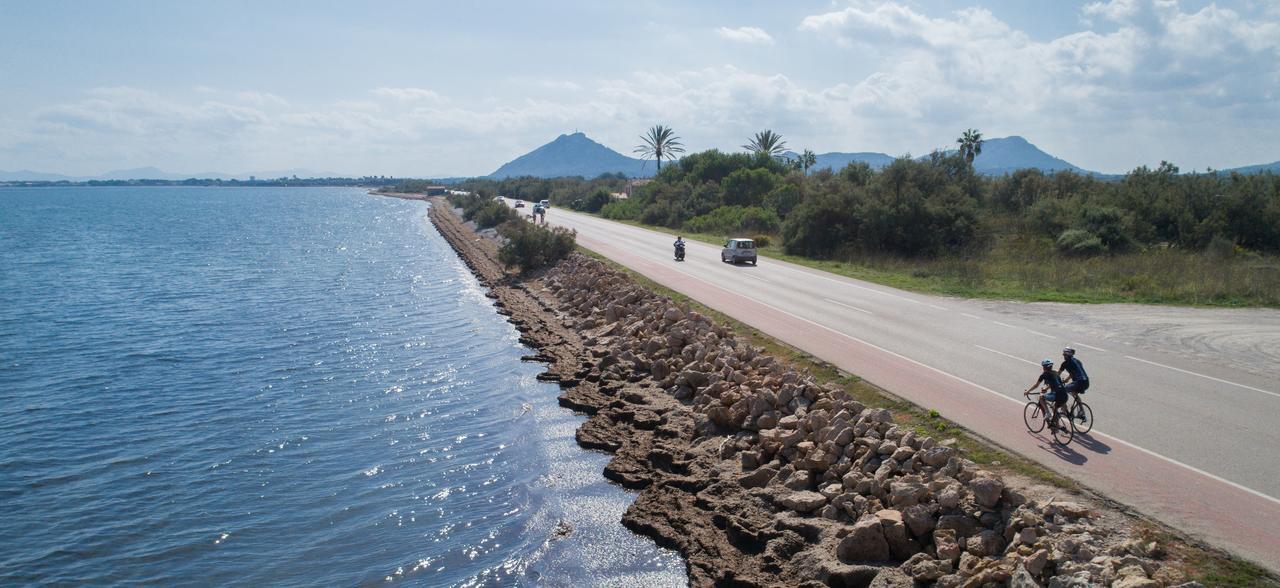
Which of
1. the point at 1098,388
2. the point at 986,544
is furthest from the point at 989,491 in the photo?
the point at 1098,388

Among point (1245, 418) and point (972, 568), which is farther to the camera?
point (1245, 418)

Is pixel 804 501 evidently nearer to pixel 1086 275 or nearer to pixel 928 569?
pixel 928 569

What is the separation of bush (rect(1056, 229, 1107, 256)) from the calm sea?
2490 centimetres

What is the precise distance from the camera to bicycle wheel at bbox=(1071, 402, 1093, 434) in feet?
40.3

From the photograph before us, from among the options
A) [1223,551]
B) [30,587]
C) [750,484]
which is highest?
[1223,551]

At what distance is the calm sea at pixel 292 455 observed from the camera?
12078mm

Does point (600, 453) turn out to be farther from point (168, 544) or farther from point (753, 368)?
point (168, 544)

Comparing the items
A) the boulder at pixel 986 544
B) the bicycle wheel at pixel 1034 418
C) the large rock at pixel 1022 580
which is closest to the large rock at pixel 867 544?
the boulder at pixel 986 544

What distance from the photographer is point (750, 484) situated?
42.9 ft

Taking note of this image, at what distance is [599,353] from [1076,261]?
22.0 meters

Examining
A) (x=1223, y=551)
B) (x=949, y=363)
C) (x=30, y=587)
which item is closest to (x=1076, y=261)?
(x=949, y=363)

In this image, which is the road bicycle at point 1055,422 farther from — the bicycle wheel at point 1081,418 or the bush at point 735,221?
the bush at point 735,221

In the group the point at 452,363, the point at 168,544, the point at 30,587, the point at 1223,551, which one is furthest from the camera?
the point at 452,363

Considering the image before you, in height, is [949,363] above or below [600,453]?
above
